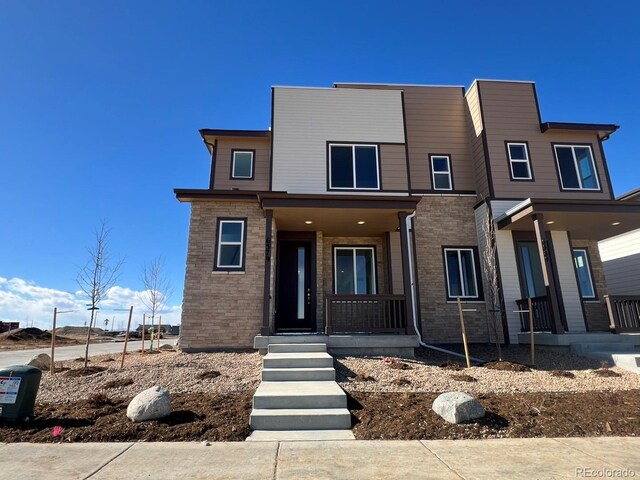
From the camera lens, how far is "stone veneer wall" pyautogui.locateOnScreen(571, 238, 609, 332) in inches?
416

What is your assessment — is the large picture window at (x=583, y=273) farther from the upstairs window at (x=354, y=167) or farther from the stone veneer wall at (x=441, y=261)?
the upstairs window at (x=354, y=167)

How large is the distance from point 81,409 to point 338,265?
289 inches

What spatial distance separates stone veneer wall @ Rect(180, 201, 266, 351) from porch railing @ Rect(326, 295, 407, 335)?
194 cm

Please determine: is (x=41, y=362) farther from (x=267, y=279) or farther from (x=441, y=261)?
(x=441, y=261)

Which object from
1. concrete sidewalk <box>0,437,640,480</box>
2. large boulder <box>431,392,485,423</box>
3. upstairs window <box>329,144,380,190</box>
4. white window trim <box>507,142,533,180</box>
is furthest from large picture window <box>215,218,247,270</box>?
white window trim <box>507,142,533,180</box>

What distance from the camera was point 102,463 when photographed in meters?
3.34

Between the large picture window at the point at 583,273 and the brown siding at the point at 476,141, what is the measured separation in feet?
11.8

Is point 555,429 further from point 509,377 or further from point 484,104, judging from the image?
point 484,104

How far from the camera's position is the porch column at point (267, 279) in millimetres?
8256

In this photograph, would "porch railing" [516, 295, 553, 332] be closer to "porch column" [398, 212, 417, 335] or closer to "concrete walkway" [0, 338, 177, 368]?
"porch column" [398, 212, 417, 335]

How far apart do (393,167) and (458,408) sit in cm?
838

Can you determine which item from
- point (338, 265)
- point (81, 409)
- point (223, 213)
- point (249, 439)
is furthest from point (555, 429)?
point (223, 213)

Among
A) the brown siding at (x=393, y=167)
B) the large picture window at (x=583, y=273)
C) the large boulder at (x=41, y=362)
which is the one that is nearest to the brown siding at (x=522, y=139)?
the large picture window at (x=583, y=273)

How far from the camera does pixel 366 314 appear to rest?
8984 mm
